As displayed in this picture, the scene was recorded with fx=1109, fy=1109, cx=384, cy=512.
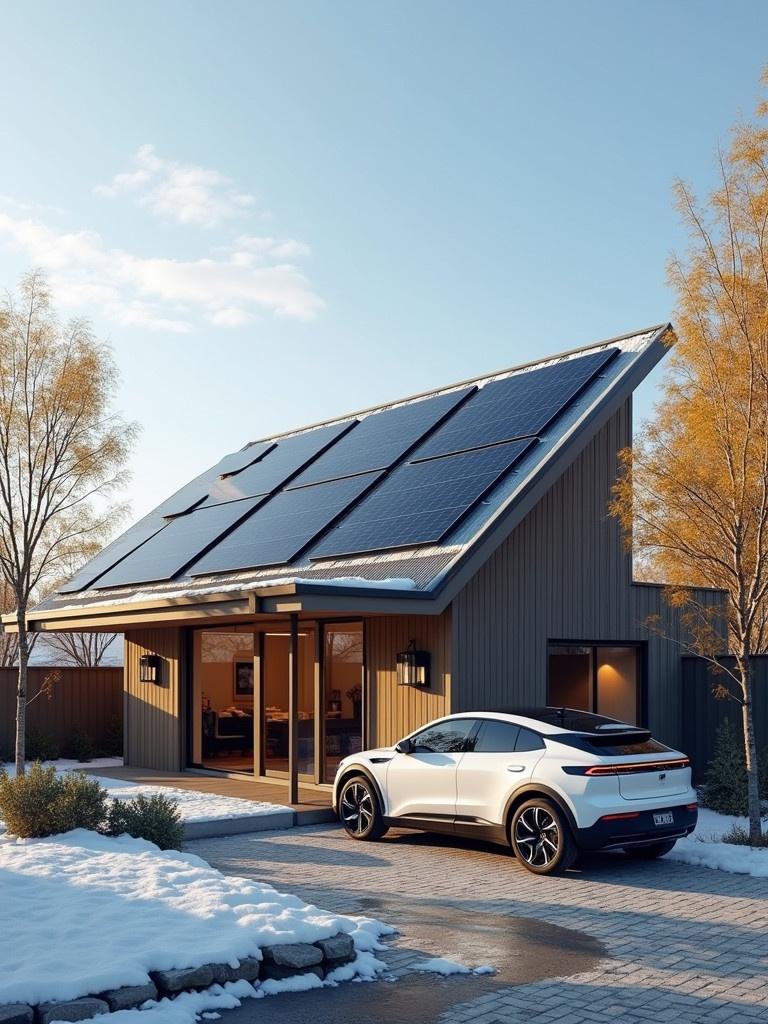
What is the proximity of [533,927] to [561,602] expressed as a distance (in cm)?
758

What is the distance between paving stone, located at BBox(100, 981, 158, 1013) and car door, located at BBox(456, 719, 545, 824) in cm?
524

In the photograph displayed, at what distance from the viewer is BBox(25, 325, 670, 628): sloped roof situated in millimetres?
14352

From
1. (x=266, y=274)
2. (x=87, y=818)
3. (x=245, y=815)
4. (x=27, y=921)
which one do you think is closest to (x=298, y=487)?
(x=266, y=274)

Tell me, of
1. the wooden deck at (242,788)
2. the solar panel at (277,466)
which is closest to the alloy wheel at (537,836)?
the wooden deck at (242,788)

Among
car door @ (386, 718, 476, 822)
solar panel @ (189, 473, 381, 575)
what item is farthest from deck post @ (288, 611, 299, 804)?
car door @ (386, 718, 476, 822)

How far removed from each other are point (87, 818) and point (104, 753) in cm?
1224

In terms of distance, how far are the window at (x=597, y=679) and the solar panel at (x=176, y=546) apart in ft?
21.6

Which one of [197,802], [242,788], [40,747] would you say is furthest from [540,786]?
[40,747]

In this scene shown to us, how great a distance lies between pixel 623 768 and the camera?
10.6 metres

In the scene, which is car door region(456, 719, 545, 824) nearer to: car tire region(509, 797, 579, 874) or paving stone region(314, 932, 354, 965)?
car tire region(509, 797, 579, 874)

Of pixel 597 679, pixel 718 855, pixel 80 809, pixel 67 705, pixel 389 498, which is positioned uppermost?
pixel 389 498

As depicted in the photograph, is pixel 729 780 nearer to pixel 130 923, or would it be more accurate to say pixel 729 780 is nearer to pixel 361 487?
pixel 361 487

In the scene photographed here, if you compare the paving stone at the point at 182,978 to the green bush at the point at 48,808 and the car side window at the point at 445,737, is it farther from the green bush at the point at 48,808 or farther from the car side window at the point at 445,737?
the car side window at the point at 445,737

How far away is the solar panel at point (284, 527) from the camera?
55.5 feet
